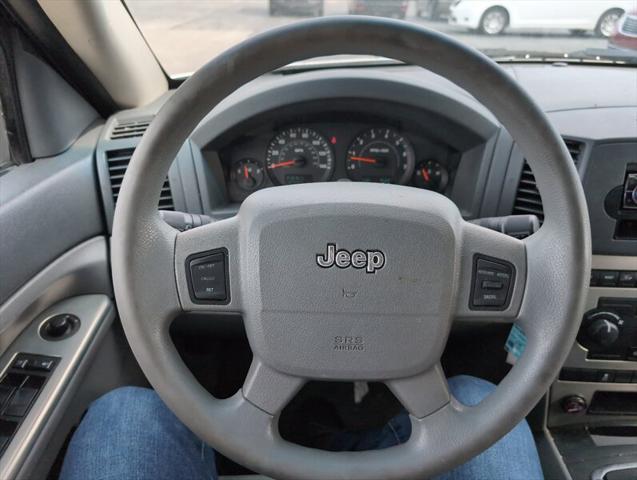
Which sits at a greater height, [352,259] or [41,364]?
[352,259]

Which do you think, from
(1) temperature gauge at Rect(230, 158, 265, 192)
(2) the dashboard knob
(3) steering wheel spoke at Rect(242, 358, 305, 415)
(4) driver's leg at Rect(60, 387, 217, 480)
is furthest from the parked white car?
(4) driver's leg at Rect(60, 387, 217, 480)

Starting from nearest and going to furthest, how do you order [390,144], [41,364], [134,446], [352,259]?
[352,259] → [134,446] → [41,364] → [390,144]

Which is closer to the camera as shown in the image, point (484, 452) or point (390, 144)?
point (484, 452)

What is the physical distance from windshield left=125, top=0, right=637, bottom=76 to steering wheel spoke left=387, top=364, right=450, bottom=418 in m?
1.04

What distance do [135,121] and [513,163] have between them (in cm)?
95

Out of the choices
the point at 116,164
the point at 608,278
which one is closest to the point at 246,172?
the point at 116,164

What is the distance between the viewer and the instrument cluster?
1.48 meters

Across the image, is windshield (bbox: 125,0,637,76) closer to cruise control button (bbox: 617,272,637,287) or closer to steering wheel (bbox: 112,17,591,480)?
cruise control button (bbox: 617,272,637,287)

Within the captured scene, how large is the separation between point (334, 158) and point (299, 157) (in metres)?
0.09

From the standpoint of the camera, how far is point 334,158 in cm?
151

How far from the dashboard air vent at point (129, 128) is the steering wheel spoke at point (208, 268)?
67cm

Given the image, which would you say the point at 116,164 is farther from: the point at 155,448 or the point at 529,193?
the point at 529,193

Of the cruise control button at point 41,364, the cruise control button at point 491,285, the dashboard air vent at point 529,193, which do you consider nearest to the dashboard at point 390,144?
the dashboard air vent at point 529,193

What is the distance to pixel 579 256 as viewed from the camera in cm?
83
